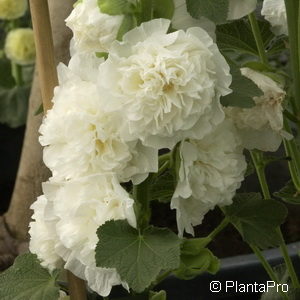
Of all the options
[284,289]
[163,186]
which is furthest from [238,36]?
[284,289]

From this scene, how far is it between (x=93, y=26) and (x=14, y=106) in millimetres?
1068

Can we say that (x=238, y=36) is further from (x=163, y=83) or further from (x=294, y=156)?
(x=163, y=83)

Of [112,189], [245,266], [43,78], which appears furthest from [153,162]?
[245,266]

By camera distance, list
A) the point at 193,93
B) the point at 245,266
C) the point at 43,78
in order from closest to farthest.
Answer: the point at 193,93 → the point at 43,78 → the point at 245,266

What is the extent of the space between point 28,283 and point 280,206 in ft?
0.76

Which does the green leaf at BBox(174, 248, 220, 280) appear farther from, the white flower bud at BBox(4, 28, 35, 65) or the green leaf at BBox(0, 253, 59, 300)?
the white flower bud at BBox(4, 28, 35, 65)

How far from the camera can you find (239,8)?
0.57 m

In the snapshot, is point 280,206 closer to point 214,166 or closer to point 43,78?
point 214,166

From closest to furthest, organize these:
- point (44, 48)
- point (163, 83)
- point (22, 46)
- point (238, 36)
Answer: point (163, 83)
point (44, 48)
point (238, 36)
point (22, 46)

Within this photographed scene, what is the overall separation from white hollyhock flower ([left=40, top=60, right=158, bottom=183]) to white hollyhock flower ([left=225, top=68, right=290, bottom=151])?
0.30 ft

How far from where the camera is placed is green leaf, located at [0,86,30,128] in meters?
1.55

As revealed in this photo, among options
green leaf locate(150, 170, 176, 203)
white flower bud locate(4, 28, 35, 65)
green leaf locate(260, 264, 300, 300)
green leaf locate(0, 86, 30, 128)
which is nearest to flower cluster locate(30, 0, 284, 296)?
green leaf locate(150, 170, 176, 203)

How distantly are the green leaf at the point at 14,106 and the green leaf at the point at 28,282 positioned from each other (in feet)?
A: 3.03

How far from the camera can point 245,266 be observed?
104cm
